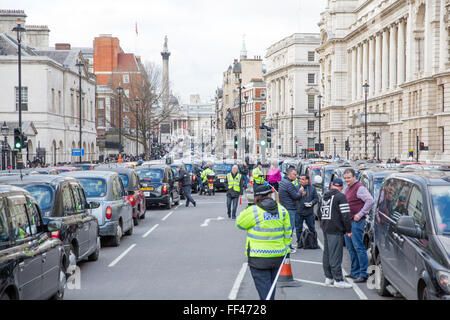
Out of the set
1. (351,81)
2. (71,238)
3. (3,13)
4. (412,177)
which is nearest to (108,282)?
(71,238)

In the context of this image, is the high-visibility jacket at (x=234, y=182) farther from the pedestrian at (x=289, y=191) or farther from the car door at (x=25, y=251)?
the car door at (x=25, y=251)

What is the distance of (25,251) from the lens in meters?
7.64

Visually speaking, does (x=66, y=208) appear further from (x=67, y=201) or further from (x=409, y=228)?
(x=409, y=228)

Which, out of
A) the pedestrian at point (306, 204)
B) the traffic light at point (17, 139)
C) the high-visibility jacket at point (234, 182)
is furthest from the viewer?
the traffic light at point (17, 139)

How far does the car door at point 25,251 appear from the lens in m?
7.40

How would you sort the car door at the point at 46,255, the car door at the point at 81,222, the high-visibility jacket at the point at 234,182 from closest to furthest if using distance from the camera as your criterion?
the car door at the point at 46,255 < the car door at the point at 81,222 < the high-visibility jacket at the point at 234,182

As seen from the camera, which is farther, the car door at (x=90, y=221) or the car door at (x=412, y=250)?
the car door at (x=90, y=221)

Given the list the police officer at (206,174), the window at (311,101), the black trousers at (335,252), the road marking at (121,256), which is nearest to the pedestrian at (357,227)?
the black trousers at (335,252)

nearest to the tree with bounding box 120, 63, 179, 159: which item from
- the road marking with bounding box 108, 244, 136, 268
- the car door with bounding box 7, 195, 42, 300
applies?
the road marking with bounding box 108, 244, 136, 268

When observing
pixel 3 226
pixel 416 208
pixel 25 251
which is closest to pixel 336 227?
pixel 416 208

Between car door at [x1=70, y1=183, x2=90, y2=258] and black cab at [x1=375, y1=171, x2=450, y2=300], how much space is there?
5.17 m

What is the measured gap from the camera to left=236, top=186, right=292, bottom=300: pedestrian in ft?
25.6

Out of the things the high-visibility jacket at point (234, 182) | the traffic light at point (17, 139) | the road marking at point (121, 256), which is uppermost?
the traffic light at point (17, 139)

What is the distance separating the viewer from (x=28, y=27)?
76.0 metres
